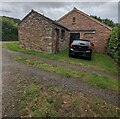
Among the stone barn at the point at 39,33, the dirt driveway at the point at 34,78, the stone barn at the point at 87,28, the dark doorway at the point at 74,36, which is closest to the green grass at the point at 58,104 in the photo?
the dirt driveway at the point at 34,78

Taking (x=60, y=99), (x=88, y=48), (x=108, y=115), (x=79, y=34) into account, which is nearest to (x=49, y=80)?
(x=60, y=99)

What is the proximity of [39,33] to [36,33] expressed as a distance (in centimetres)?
33

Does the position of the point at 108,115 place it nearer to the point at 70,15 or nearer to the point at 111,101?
the point at 111,101

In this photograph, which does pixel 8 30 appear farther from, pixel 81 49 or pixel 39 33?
pixel 81 49

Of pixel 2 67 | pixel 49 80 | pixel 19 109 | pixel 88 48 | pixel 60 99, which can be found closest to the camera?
pixel 19 109

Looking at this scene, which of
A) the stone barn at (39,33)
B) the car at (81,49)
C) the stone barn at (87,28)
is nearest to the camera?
the car at (81,49)

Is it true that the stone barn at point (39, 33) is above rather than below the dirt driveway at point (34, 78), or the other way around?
above

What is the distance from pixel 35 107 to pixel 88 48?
10987 millimetres

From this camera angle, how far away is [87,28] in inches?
1041

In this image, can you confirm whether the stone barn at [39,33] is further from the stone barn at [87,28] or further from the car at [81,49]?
the stone barn at [87,28]

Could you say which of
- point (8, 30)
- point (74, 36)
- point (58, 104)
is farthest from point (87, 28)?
point (58, 104)

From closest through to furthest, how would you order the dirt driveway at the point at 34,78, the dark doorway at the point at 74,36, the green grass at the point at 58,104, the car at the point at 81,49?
the green grass at the point at 58,104
the dirt driveway at the point at 34,78
the car at the point at 81,49
the dark doorway at the point at 74,36

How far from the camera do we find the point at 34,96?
683 centimetres

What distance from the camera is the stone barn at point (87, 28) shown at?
25781mm
